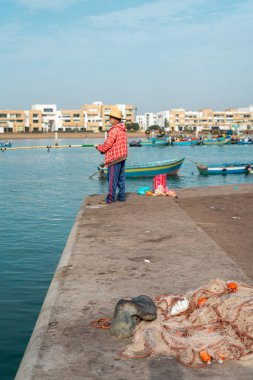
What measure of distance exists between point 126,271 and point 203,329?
1.89 meters

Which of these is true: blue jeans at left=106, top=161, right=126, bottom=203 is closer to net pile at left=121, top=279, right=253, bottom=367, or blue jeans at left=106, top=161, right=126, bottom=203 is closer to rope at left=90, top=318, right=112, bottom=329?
net pile at left=121, top=279, right=253, bottom=367

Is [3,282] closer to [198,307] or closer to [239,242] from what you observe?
[239,242]

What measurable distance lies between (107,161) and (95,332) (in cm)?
697

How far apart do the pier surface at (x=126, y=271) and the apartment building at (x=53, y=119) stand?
163 metres

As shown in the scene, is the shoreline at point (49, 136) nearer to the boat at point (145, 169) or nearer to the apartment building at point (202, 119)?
the apartment building at point (202, 119)

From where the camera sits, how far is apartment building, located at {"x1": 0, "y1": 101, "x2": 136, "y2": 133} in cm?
16912

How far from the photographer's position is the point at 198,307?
416cm

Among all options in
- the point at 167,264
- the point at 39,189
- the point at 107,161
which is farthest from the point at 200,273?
the point at 39,189

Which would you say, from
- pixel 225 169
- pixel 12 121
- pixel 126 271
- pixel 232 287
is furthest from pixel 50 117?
pixel 232 287

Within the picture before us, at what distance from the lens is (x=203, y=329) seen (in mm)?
3887

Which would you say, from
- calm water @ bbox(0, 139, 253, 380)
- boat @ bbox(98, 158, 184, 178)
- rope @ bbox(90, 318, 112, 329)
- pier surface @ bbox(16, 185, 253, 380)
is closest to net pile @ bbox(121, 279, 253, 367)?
pier surface @ bbox(16, 185, 253, 380)

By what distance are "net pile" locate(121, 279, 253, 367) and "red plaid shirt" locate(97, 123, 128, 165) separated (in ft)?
21.5

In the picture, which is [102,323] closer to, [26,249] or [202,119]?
[26,249]

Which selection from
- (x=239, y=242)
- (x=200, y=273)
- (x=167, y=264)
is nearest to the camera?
(x=200, y=273)
